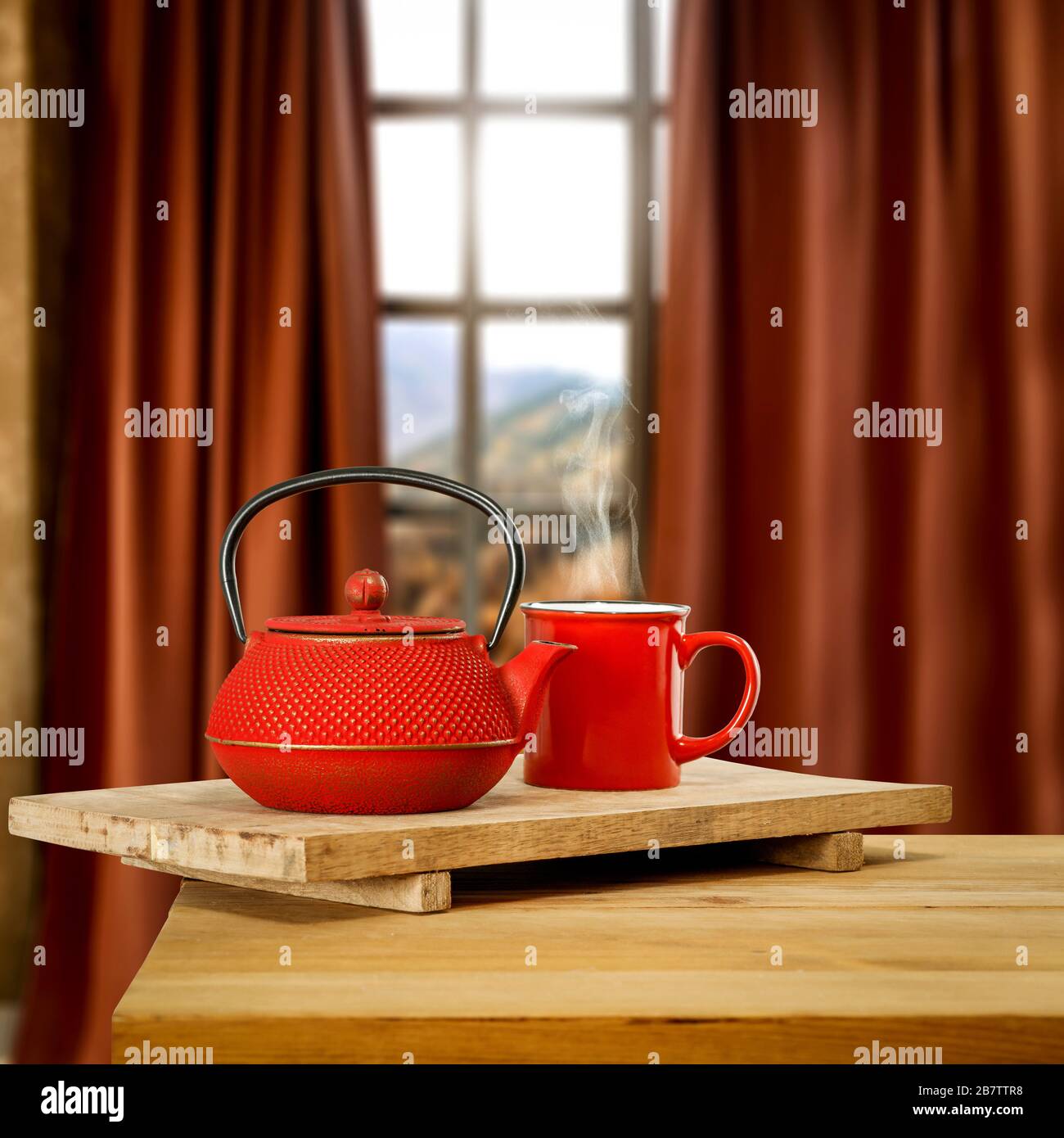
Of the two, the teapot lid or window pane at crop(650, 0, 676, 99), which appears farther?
window pane at crop(650, 0, 676, 99)

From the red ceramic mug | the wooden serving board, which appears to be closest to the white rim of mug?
the red ceramic mug

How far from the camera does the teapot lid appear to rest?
0.90 m

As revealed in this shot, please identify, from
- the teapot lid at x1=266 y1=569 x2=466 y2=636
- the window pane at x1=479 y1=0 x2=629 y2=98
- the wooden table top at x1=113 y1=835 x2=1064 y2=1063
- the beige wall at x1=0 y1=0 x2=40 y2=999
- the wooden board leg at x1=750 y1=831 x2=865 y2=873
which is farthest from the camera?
the window pane at x1=479 y1=0 x2=629 y2=98

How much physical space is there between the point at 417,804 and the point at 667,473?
4.92ft

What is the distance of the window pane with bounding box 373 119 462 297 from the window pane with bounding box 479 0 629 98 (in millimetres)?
159

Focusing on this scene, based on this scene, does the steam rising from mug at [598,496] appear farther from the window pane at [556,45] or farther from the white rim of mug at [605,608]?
the white rim of mug at [605,608]

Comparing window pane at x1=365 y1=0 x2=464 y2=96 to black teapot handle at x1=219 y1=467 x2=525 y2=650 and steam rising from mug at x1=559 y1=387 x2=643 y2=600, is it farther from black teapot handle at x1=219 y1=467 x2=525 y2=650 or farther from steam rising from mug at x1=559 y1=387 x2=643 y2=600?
black teapot handle at x1=219 y1=467 x2=525 y2=650

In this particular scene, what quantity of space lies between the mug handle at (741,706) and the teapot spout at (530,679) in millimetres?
113

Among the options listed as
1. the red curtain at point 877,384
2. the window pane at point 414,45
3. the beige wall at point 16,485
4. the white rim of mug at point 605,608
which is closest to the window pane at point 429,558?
the red curtain at point 877,384

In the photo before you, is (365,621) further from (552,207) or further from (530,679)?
(552,207)

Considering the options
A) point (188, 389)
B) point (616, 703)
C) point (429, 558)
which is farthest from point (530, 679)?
point (429, 558)

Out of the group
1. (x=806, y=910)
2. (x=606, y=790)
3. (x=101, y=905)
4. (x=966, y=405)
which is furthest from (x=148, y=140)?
(x=806, y=910)

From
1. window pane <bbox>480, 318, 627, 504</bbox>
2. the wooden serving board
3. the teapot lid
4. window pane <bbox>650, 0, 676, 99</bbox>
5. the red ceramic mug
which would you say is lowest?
the wooden serving board

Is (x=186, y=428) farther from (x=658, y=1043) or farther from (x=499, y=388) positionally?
(x=658, y=1043)
